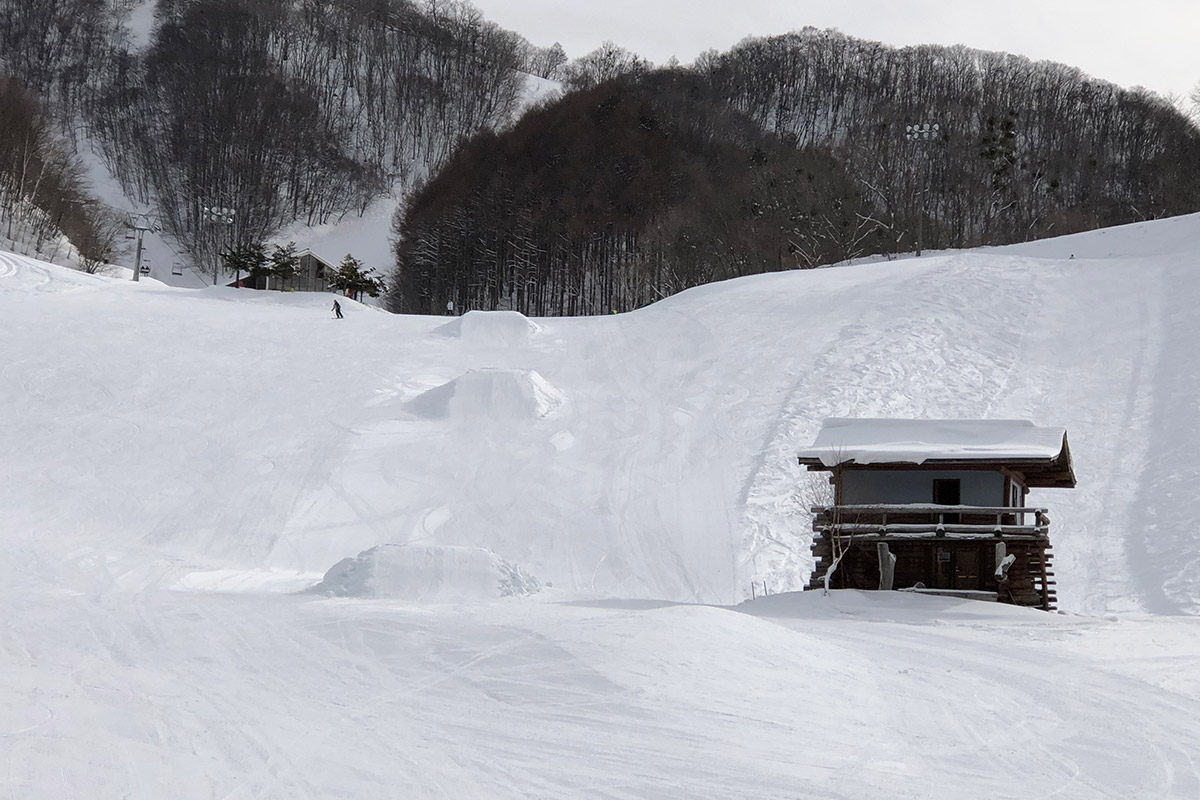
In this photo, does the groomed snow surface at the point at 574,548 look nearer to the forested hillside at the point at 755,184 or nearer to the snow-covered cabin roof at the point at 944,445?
the snow-covered cabin roof at the point at 944,445

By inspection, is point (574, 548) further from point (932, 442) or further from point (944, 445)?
point (944, 445)

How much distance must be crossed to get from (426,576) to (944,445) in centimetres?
736

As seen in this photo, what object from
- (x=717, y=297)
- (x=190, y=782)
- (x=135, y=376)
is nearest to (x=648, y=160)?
(x=717, y=297)

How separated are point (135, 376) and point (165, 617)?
690 inches

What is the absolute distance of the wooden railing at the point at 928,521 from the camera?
15.6 m

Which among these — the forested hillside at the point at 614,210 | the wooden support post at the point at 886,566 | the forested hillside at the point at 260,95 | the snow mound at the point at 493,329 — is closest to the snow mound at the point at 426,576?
the wooden support post at the point at 886,566

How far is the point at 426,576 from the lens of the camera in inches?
602

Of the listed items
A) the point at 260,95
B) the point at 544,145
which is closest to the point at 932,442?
the point at 544,145

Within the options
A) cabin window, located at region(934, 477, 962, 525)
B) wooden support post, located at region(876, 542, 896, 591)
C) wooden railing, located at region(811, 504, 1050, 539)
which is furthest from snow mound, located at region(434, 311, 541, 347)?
wooden support post, located at region(876, 542, 896, 591)

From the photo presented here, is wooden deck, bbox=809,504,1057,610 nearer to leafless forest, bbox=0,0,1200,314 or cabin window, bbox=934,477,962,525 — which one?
cabin window, bbox=934,477,962,525

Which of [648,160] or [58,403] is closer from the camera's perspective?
[58,403]

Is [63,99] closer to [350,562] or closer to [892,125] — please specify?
[892,125]

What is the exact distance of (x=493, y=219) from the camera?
7425 cm

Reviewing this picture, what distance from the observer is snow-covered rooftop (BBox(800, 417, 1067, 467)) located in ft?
51.0
